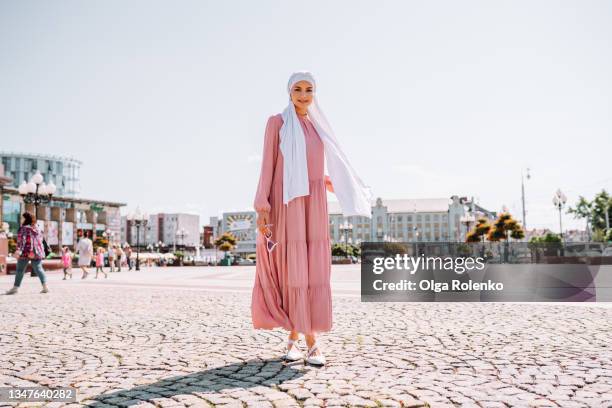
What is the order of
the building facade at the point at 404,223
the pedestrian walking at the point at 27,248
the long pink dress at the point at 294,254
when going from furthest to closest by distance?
1. the building facade at the point at 404,223
2. the pedestrian walking at the point at 27,248
3. the long pink dress at the point at 294,254

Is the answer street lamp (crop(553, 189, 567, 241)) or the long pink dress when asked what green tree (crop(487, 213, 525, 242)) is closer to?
street lamp (crop(553, 189, 567, 241))

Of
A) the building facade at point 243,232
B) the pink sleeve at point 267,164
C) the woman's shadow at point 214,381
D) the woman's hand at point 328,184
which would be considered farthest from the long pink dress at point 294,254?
the building facade at point 243,232

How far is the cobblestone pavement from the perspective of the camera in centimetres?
290

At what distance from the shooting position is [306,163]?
4.06 m

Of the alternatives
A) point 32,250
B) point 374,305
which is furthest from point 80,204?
point 374,305

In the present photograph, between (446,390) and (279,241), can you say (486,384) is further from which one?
(279,241)

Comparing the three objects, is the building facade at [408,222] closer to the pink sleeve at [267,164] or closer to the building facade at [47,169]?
the building facade at [47,169]

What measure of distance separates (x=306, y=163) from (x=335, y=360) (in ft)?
5.26

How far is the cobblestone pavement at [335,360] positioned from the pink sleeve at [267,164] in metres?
1.29

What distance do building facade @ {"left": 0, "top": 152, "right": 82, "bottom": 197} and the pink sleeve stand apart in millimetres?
107760

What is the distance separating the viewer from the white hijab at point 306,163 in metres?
3.99

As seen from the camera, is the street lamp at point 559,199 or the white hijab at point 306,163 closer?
the white hijab at point 306,163

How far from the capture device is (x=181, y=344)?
4656 mm

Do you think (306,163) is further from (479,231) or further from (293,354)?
(479,231)
